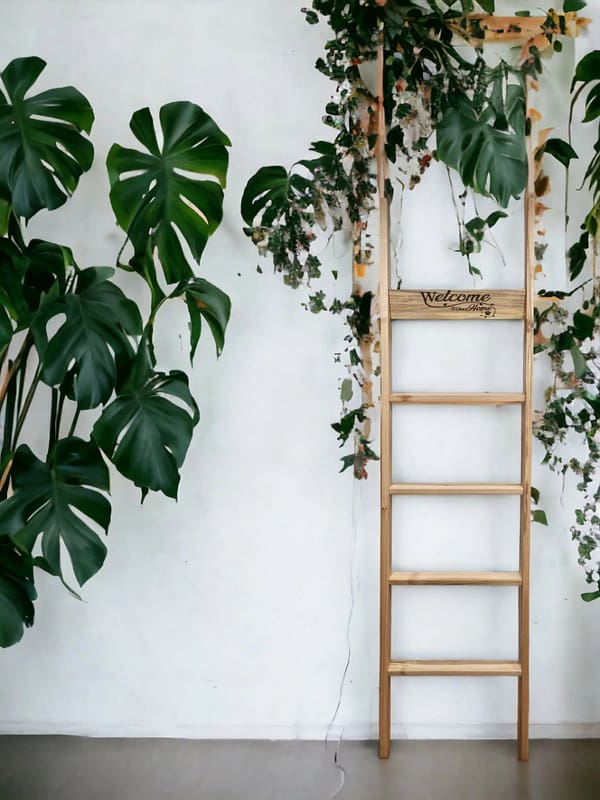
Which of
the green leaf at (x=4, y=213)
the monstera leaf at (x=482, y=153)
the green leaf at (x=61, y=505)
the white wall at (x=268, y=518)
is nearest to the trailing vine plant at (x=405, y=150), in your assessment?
the monstera leaf at (x=482, y=153)

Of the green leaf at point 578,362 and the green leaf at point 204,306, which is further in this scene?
the green leaf at point 578,362

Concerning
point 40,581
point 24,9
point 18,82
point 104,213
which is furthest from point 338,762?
point 24,9

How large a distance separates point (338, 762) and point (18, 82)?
2.12 meters

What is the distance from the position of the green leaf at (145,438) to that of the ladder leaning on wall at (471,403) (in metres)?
0.68

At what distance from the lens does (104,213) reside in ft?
7.63

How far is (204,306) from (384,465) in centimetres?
72

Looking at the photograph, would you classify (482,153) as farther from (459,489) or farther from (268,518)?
(268,518)

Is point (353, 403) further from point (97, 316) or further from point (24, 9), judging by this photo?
point (24, 9)

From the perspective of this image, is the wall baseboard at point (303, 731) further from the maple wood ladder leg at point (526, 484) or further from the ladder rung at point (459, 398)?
the ladder rung at point (459, 398)

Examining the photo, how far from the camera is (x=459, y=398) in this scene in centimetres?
218

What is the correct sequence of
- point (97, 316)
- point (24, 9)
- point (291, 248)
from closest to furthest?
point (97, 316)
point (291, 248)
point (24, 9)

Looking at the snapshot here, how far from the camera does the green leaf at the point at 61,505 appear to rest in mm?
1734

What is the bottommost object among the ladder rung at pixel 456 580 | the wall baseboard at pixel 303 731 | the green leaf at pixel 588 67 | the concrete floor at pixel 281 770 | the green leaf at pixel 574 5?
the concrete floor at pixel 281 770

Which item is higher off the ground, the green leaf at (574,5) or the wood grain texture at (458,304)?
the green leaf at (574,5)
